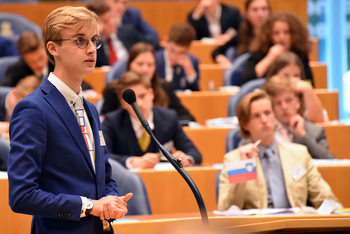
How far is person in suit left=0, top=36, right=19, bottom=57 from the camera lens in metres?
5.69

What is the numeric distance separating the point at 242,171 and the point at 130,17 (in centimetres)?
428

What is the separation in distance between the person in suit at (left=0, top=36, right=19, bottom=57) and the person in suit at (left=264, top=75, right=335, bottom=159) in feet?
11.8

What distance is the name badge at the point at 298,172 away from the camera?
266 centimetres

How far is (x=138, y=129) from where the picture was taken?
3223 millimetres

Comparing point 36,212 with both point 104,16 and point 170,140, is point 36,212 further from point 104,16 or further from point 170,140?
point 104,16

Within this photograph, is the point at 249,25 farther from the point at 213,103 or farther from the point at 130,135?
the point at 130,135

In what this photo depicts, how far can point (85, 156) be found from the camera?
1366 millimetres

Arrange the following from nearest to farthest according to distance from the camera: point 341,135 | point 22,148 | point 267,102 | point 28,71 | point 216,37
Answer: point 22,148, point 267,102, point 341,135, point 28,71, point 216,37

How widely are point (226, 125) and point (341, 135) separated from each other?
2.83 feet

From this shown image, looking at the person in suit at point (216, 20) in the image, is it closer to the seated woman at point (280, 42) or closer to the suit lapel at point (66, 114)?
the seated woman at point (280, 42)

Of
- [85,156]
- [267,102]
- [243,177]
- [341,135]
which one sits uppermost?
[85,156]

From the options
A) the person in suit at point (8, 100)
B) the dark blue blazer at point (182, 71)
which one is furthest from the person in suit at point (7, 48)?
the person in suit at point (8, 100)

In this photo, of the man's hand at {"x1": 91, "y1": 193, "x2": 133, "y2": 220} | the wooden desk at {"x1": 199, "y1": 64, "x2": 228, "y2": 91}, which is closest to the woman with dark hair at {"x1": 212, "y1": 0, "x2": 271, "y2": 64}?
the wooden desk at {"x1": 199, "y1": 64, "x2": 228, "y2": 91}

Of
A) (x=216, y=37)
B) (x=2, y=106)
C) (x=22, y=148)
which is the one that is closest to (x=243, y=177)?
(x=22, y=148)
